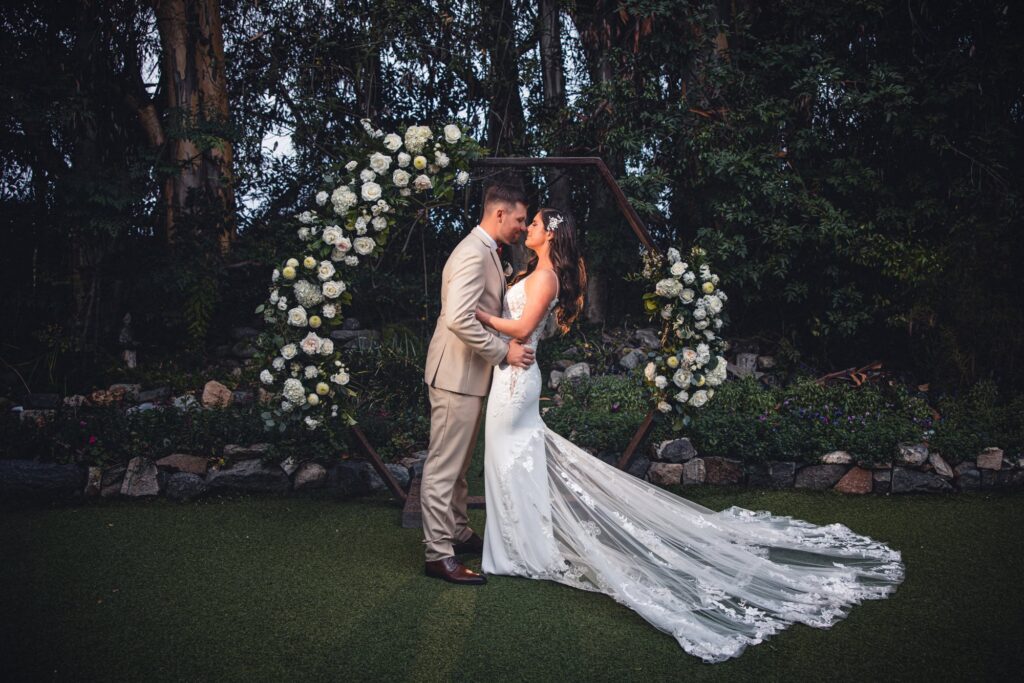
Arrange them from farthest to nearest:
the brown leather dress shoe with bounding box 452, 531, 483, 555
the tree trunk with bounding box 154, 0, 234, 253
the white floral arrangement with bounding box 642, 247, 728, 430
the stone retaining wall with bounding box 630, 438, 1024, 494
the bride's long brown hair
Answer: the tree trunk with bounding box 154, 0, 234, 253 → the stone retaining wall with bounding box 630, 438, 1024, 494 → the white floral arrangement with bounding box 642, 247, 728, 430 → the brown leather dress shoe with bounding box 452, 531, 483, 555 → the bride's long brown hair

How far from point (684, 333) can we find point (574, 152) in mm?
3988

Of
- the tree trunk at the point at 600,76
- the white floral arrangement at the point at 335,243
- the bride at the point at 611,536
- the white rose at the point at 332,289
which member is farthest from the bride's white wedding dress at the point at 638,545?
the tree trunk at the point at 600,76

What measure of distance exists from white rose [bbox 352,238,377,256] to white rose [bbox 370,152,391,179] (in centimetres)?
42

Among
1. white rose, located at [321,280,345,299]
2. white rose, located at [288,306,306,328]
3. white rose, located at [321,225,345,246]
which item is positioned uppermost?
white rose, located at [321,225,345,246]

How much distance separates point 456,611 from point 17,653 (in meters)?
1.85

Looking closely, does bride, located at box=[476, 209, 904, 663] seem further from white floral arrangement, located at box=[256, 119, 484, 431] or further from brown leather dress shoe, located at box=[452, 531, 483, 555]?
white floral arrangement, located at box=[256, 119, 484, 431]

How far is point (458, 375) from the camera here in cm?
386

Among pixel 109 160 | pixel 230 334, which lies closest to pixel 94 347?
pixel 230 334

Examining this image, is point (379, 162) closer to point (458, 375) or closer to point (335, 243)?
point (335, 243)

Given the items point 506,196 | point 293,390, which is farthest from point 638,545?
point 293,390

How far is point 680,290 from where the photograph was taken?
4867 millimetres

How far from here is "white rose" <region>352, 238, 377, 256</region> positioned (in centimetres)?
447

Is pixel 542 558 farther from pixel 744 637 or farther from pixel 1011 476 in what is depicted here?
pixel 1011 476

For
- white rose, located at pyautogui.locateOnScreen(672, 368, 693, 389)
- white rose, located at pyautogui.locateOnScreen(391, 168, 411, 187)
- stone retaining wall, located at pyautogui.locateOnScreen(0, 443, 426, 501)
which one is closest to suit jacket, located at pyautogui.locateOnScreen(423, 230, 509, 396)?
white rose, located at pyautogui.locateOnScreen(391, 168, 411, 187)
